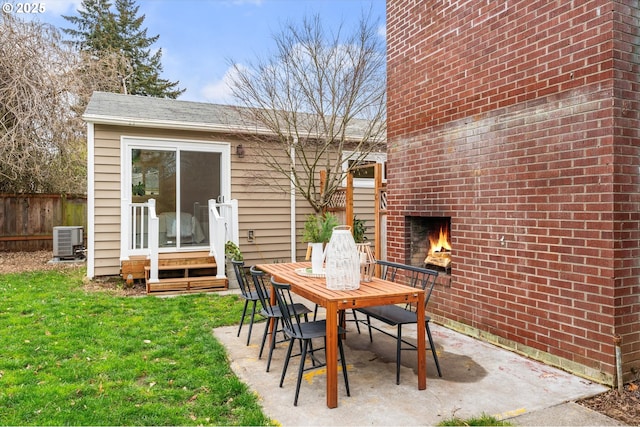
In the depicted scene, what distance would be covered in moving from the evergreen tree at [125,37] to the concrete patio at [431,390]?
2217 centimetres

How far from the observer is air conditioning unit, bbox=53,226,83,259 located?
9.18 m

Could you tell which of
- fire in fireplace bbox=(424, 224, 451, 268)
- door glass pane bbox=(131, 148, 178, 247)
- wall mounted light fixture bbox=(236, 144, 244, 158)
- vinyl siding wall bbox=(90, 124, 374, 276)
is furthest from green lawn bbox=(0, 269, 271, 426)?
wall mounted light fixture bbox=(236, 144, 244, 158)

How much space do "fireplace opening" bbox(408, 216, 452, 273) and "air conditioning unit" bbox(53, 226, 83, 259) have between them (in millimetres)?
7964

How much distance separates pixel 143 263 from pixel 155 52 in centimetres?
2004

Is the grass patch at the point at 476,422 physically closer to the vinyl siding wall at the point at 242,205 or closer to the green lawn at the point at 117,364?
the green lawn at the point at 117,364

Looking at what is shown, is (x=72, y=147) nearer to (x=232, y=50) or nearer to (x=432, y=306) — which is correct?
(x=232, y=50)

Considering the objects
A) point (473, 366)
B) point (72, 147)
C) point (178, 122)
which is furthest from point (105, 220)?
point (473, 366)

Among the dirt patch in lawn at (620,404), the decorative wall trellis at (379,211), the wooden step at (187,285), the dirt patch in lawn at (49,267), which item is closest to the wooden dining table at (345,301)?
the dirt patch in lawn at (620,404)

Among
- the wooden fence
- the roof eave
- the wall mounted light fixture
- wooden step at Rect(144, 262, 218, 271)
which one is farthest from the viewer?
the wooden fence

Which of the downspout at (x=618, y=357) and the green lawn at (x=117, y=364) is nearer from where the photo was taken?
the green lawn at (x=117, y=364)

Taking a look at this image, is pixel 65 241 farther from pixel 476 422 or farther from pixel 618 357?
pixel 618 357

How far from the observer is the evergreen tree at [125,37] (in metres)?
21.9

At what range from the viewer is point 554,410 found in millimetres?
2670

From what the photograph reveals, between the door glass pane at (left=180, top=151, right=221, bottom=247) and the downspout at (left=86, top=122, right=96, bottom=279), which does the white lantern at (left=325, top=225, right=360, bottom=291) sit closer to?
the door glass pane at (left=180, top=151, right=221, bottom=247)
